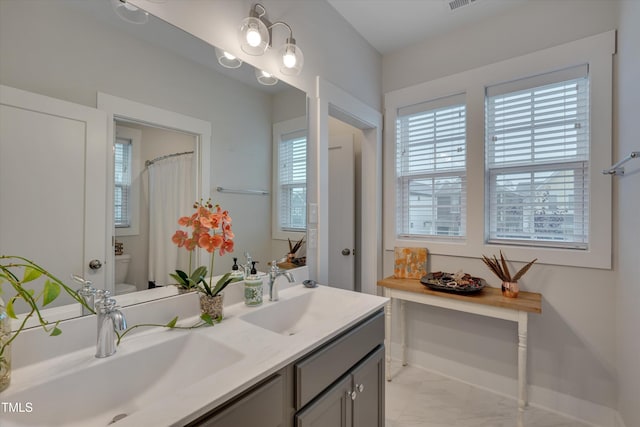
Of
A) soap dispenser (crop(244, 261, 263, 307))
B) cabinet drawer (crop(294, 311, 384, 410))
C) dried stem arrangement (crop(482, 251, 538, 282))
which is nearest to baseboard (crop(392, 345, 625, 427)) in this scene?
dried stem arrangement (crop(482, 251, 538, 282))

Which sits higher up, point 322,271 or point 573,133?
point 573,133

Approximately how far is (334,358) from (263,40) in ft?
4.95

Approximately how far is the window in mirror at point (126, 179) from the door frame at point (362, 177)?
968mm

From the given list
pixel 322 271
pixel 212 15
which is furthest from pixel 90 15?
pixel 322 271

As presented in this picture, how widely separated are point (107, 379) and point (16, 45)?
98cm

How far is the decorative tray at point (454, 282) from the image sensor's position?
201cm

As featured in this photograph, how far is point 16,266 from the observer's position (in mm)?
815

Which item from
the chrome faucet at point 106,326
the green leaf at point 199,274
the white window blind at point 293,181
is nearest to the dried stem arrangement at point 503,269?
the white window blind at point 293,181

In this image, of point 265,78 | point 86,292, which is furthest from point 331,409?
point 265,78

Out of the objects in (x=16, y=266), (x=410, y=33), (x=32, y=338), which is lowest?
(x=32, y=338)

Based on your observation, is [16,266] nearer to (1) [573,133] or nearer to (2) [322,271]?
(2) [322,271]

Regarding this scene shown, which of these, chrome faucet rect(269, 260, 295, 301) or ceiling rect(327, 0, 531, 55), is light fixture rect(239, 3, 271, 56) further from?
chrome faucet rect(269, 260, 295, 301)

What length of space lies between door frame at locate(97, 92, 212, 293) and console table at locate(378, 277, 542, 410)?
5.05 ft

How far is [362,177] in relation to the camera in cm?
267
